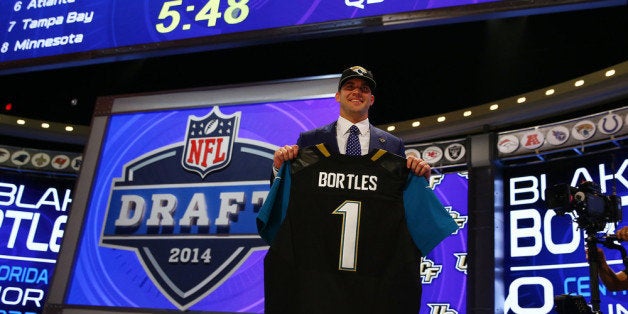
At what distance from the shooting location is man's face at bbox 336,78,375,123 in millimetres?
2541

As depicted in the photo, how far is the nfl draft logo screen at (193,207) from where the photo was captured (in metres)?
3.65

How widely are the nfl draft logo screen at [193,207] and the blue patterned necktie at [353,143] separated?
4.19 ft

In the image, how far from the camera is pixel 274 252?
2.24m

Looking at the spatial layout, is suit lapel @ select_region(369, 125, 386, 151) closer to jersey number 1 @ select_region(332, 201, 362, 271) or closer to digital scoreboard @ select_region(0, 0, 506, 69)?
jersey number 1 @ select_region(332, 201, 362, 271)

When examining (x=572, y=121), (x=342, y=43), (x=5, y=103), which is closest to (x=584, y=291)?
(x=572, y=121)

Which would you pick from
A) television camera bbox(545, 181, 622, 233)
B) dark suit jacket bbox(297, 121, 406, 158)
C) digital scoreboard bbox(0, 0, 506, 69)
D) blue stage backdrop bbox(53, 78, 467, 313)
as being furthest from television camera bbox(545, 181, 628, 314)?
dark suit jacket bbox(297, 121, 406, 158)

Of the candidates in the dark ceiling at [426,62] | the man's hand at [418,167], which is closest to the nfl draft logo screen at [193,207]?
the man's hand at [418,167]

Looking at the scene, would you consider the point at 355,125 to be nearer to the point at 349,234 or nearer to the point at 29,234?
the point at 349,234

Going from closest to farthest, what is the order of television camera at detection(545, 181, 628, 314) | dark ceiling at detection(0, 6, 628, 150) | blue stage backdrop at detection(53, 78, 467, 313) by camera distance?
television camera at detection(545, 181, 628, 314), blue stage backdrop at detection(53, 78, 467, 313), dark ceiling at detection(0, 6, 628, 150)

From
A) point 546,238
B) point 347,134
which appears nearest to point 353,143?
point 347,134

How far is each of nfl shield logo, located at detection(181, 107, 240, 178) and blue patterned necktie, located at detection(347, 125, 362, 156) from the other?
4.94ft

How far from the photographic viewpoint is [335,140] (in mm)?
2549

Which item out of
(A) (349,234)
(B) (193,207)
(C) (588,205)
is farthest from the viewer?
(B) (193,207)

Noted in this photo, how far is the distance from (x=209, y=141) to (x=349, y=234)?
1.93 metres
